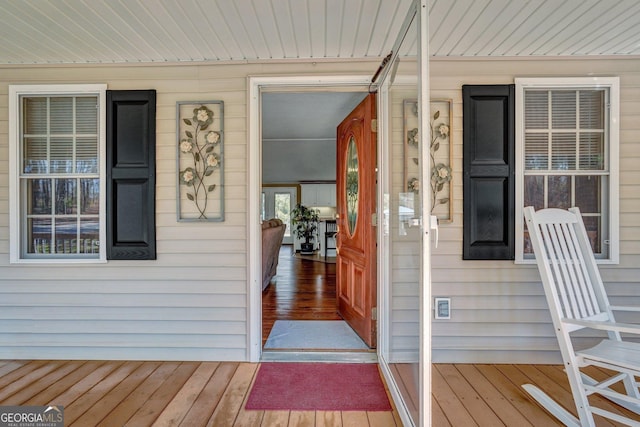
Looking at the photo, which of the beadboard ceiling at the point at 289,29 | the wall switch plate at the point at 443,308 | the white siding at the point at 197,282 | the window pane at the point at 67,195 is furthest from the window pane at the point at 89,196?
the wall switch plate at the point at 443,308

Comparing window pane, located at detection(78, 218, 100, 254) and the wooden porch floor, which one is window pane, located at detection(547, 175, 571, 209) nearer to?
the wooden porch floor

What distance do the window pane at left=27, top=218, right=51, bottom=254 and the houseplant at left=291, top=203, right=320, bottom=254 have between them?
650cm

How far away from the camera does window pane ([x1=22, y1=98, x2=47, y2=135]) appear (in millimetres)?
2742

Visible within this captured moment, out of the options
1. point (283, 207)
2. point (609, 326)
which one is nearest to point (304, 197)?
point (283, 207)

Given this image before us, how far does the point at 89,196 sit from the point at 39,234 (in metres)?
0.54

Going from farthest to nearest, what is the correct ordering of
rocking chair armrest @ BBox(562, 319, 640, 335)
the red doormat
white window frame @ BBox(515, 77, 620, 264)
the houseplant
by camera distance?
1. the houseplant
2. white window frame @ BBox(515, 77, 620, 264)
3. the red doormat
4. rocking chair armrest @ BBox(562, 319, 640, 335)

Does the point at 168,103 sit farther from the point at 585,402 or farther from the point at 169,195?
the point at 585,402

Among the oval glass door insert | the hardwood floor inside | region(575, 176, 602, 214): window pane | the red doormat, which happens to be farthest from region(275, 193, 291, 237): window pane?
region(575, 176, 602, 214): window pane

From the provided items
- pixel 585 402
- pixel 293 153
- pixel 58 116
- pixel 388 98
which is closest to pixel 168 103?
pixel 58 116

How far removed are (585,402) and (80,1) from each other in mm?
3610

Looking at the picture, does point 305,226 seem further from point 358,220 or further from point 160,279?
point 160,279

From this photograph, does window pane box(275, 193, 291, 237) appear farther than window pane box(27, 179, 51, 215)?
Yes

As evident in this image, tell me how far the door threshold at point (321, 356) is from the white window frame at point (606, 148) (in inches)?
54.9

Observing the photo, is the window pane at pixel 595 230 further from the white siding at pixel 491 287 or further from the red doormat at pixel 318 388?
the red doormat at pixel 318 388
